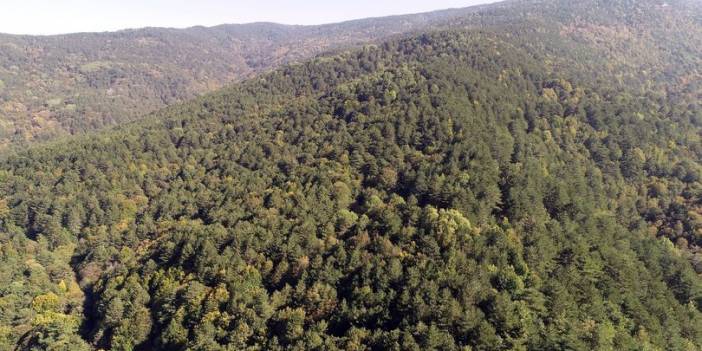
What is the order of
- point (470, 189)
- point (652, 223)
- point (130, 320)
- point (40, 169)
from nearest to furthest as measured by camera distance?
point (130, 320), point (470, 189), point (652, 223), point (40, 169)

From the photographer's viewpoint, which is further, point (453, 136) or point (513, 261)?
point (453, 136)

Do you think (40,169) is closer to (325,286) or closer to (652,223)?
(325,286)

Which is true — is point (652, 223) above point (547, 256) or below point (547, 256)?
below

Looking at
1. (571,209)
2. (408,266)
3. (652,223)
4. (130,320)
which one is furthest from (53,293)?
(652,223)

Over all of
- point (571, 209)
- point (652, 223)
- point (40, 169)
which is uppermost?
point (40, 169)

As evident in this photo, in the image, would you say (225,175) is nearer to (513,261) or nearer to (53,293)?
(53,293)

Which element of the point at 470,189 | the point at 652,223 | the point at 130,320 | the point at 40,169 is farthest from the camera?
the point at 40,169
